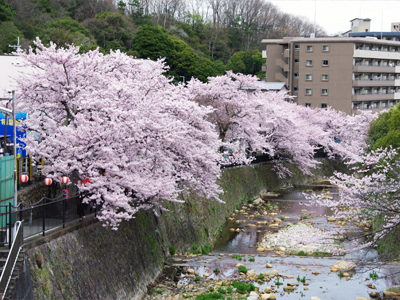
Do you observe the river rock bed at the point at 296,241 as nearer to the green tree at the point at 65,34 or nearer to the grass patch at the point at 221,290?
the grass patch at the point at 221,290

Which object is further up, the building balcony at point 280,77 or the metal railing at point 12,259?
the building balcony at point 280,77

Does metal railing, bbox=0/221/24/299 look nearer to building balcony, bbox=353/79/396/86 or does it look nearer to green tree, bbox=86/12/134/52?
green tree, bbox=86/12/134/52

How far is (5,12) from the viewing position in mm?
40375

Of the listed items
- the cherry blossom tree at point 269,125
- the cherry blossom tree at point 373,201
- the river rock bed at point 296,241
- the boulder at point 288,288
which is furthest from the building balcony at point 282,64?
the boulder at point 288,288

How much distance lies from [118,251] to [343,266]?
A: 9036 mm

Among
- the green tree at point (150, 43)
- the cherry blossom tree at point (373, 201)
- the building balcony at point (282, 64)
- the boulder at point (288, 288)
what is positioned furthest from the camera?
the building balcony at point (282, 64)

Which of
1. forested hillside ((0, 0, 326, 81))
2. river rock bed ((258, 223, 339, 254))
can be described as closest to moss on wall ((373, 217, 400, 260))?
river rock bed ((258, 223, 339, 254))

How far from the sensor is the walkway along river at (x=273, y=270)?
1479 cm

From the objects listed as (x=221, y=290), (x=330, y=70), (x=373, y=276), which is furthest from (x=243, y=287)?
(x=330, y=70)

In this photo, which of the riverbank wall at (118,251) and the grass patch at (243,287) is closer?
the riverbank wall at (118,251)

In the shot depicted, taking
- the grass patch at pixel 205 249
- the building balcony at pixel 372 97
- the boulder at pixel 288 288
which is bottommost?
the grass patch at pixel 205 249

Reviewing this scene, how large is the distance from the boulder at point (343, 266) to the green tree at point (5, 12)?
36740 millimetres

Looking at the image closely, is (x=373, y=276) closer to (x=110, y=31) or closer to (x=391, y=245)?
(x=391, y=245)

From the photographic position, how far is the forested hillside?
138 feet
